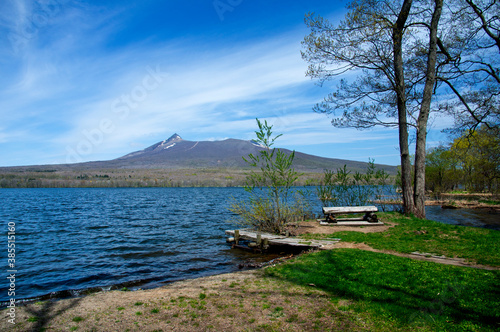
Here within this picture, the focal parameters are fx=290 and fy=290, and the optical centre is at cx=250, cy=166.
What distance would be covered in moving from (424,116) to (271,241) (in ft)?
32.1

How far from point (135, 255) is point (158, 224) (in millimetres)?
9916

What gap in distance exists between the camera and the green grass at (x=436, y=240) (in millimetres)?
8188

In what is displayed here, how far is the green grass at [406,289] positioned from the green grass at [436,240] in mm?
1616

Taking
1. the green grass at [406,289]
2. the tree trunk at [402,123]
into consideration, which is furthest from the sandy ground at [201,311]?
the tree trunk at [402,123]

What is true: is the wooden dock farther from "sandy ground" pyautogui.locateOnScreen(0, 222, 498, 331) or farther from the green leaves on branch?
"sandy ground" pyautogui.locateOnScreen(0, 222, 498, 331)

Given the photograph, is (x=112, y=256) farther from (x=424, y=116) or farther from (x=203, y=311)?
(x=424, y=116)

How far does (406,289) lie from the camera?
232 inches

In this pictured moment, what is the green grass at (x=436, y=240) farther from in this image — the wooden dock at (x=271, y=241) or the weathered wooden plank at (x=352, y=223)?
the weathered wooden plank at (x=352, y=223)

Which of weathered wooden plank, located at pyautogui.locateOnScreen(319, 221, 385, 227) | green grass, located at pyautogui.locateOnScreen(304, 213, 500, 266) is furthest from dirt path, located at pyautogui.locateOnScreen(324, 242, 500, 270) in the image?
weathered wooden plank, located at pyautogui.locateOnScreen(319, 221, 385, 227)

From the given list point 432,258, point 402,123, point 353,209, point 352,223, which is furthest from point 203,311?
point 402,123

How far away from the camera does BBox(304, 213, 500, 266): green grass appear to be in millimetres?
8188

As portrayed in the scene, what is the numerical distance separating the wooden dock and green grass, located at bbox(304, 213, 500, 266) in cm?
80

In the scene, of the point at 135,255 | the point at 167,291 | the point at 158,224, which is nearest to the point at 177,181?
the point at 158,224

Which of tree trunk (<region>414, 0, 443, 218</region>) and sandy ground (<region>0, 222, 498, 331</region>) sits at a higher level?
tree trunk (<region>414, 0, 443, 218</region>)
